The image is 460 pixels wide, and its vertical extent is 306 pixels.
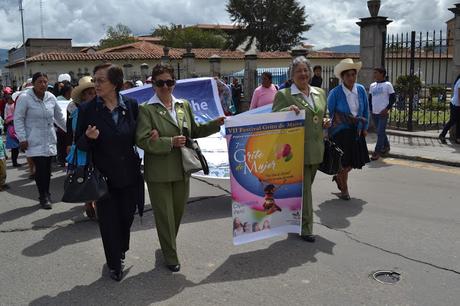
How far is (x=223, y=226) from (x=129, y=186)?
1782 millimetres

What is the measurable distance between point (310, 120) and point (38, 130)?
411cm

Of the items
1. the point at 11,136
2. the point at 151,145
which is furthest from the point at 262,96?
the point at 151,145

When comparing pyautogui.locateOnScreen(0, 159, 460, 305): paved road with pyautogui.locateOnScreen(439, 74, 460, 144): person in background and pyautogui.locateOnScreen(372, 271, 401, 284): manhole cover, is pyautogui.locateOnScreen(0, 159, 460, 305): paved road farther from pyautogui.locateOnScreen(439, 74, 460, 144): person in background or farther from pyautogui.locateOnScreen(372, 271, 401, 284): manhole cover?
pyautogui.locateOnScreen(439, 74, 460, 144): person in background

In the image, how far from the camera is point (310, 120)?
510cm

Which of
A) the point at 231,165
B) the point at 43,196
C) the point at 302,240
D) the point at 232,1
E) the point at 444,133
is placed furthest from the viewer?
the point at 232,1

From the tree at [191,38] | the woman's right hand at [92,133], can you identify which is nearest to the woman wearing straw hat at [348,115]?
the woman's right hand at [92,133]

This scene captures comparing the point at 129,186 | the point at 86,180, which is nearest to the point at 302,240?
the point at 129,186

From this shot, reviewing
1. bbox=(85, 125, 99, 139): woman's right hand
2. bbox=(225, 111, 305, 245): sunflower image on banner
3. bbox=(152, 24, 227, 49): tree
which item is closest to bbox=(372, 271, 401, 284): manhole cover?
bbox=(225, 111, 305, 245): sunflower image on banner

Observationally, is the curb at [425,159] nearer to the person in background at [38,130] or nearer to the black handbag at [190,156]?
the black handbag at [190,156]

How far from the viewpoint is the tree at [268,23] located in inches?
2388

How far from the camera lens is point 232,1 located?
2393 inches

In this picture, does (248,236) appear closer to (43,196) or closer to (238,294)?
(238,294)

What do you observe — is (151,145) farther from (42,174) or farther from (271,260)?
(42,174)

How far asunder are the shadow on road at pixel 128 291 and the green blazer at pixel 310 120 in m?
1.81
